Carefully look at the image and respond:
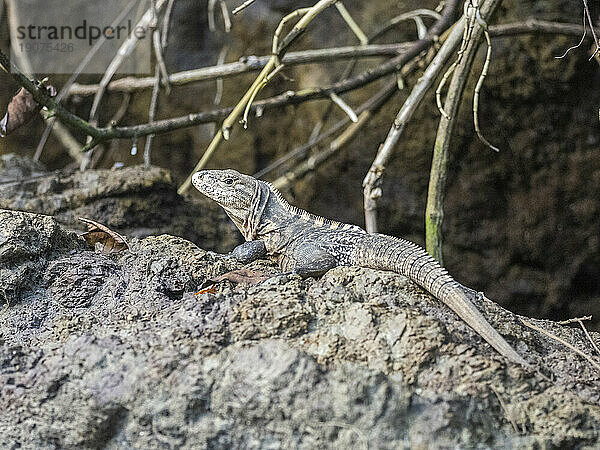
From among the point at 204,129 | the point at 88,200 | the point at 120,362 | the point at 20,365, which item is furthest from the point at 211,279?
the point at 204,129

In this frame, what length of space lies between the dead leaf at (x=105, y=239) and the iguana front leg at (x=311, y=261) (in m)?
0.82

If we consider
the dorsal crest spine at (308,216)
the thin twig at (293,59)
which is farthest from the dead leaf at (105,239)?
the thin twig at (293,59)

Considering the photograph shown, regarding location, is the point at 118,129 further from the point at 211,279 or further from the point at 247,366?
the point at 247,366

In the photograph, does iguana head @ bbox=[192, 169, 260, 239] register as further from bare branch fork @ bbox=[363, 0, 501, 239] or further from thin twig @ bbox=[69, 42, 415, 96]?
→ thin twig @ bbox=[69, 42, 415, 96]

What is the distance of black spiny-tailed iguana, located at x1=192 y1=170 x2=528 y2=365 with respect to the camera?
2.57 meters

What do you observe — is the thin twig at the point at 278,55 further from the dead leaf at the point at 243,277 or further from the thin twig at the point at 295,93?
the dead leaf at the point at 243,277

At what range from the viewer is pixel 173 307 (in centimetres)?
257

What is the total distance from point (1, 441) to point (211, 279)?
96 cm

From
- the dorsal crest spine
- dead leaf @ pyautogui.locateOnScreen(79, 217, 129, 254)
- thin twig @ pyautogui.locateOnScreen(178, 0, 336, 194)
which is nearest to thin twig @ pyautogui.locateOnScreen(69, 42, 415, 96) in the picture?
thin twig @ pyautogui.locateOnScreen(178, 0, 336, 194)

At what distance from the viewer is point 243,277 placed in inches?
109

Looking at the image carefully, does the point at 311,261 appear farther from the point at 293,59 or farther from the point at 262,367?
the point at 293,59

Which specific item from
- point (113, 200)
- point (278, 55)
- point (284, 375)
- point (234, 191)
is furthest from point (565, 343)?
point (113, 200)

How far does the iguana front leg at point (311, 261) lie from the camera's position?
3.02m

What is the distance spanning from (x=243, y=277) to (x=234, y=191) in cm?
100
